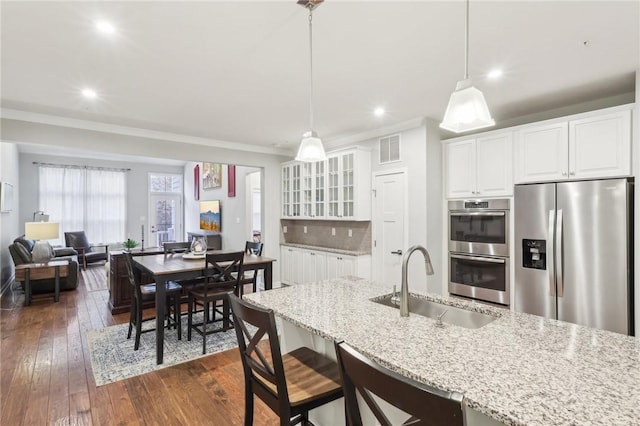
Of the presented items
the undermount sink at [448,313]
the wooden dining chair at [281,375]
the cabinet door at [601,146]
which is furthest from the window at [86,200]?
the cabinet door at [601,146]

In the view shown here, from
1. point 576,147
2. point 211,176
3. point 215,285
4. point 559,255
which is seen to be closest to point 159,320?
point 215,285

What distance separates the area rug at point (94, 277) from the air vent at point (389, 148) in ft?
17.9

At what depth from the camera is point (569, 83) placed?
9.91 ft

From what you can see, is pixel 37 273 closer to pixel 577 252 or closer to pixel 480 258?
pixel 480 258

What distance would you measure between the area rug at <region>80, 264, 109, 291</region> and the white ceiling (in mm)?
3621

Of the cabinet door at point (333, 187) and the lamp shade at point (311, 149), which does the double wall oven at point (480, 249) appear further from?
the lamp shade at point (311, 149)

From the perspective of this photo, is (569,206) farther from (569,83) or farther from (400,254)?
(400,254)

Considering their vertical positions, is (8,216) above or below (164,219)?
above

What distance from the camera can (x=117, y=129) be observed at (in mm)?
4473

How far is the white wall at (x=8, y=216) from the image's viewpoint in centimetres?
583

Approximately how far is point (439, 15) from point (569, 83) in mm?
1876

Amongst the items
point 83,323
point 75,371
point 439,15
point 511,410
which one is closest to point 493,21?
point 439,15

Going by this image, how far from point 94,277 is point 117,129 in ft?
13.7

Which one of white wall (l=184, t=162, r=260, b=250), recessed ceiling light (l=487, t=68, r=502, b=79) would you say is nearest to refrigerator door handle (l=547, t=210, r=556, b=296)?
recessed ceiling light (l=487, t=68, r=502, b=79)
